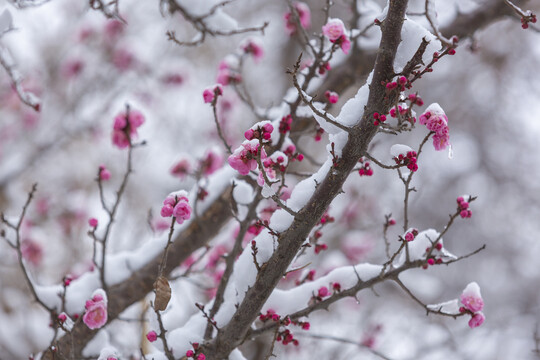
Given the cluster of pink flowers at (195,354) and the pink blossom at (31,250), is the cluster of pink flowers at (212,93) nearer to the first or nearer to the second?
the cluster of pink flowers at (195,354)

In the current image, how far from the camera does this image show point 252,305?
1.76 meters

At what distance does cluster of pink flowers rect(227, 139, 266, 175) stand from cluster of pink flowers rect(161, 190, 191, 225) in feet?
0.91

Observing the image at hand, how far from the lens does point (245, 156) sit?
1.57 m

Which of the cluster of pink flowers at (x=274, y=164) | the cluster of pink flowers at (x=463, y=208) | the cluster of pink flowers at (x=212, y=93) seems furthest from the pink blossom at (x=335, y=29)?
the cluster of pink flowers at (x=463, y=208)

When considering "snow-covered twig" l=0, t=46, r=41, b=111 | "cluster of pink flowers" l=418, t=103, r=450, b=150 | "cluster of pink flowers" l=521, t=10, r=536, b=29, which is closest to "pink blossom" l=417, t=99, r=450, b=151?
"cluster of pink flowers" l=418, t=103, r=450, b=150

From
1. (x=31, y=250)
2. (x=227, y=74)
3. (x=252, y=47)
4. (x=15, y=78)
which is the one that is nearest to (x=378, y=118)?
(x=227, y=74)

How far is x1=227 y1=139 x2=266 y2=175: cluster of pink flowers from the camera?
1.55 m

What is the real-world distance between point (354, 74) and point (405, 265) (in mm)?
1634

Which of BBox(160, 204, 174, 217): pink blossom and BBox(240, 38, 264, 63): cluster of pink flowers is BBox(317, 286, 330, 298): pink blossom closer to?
BBox(160, 204, 174, 217): pink blossom

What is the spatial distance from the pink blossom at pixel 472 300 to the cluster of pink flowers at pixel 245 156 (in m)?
1.00

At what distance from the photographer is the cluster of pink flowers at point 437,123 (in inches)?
62.0

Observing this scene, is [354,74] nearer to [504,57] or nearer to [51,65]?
[51,65]

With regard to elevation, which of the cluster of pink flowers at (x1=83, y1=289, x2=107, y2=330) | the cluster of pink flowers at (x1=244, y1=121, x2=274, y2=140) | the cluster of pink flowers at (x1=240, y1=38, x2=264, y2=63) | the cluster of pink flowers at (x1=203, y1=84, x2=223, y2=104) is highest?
the cluster of pink flowers at (x1=240, y1=38, x2=264, y2=63)

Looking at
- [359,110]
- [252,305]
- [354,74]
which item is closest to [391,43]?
[359,110]
